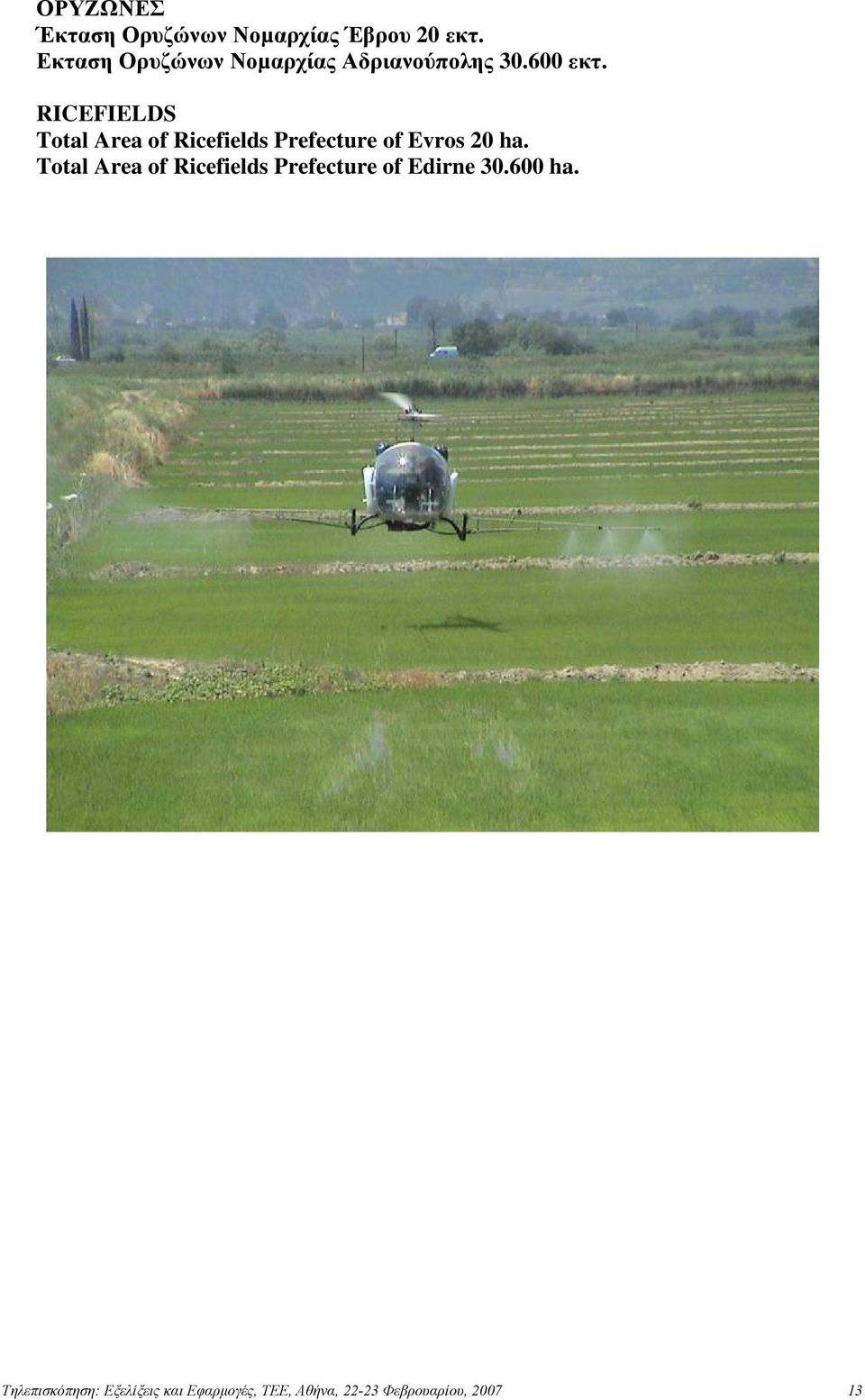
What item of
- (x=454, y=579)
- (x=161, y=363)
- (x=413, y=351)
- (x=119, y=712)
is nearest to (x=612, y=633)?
(x=454, y=579)

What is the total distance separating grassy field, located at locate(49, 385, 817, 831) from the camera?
25109mm

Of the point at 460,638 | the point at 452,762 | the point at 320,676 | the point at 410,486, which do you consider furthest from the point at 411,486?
the point at 452,762

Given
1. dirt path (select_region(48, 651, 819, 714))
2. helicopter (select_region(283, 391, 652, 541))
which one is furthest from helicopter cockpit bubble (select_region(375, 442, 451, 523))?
dirt path (select_region(48, 651, 819, 714))

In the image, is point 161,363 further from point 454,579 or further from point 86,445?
point 454,579

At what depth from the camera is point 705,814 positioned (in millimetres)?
24453

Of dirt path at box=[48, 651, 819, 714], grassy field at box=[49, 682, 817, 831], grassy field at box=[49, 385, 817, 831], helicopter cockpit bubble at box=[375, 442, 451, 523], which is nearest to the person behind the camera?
grassy field at box=[49, 682, 817, 831]

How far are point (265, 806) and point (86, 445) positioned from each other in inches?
1395

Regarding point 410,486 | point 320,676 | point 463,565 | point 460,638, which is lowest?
point 320,676

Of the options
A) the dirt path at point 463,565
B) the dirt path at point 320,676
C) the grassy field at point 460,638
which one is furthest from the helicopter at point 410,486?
the dirt path at point 463,565

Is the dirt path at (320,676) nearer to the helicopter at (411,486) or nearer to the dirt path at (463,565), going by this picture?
the helicopter at (411,486)

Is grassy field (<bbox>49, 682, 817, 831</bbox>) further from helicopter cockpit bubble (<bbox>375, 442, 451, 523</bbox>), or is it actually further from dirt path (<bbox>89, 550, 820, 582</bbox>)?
dirt path (<bbox>89, 550, 820, 582</bbox>)

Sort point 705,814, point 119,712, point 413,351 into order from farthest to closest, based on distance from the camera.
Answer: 1. point 413,351
2. point 119,712
3. point 705,814

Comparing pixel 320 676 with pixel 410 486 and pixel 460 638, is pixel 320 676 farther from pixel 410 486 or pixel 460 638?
pixel 460 638

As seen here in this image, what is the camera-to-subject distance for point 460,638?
35.2 meters
